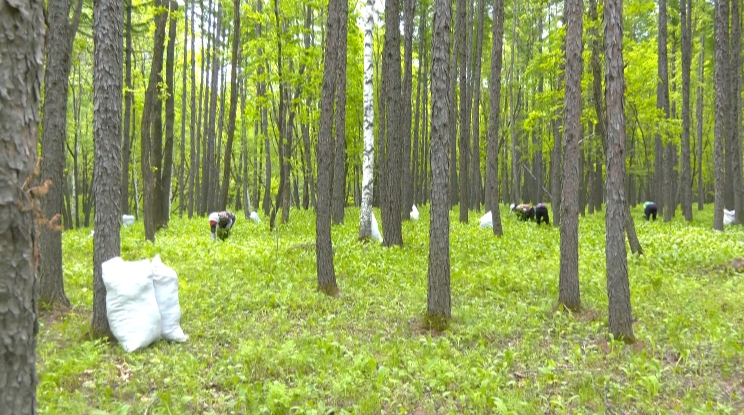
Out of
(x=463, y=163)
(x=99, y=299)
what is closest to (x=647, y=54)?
(x=463, y=163)

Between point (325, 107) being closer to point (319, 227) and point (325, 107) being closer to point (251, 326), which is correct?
point (319, 227)

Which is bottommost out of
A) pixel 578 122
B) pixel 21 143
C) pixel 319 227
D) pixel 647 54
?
pixel 319 227

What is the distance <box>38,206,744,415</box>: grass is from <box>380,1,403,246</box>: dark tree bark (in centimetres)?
150

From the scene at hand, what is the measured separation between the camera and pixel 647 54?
20.8m

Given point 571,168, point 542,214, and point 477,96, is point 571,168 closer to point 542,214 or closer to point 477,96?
point 542,214

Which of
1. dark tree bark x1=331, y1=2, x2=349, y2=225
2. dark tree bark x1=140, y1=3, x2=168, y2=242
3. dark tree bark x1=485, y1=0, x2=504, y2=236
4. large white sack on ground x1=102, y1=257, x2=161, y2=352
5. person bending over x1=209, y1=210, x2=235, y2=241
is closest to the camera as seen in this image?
large white sack on ground x1=102, y1=257, x2=161, y2=352

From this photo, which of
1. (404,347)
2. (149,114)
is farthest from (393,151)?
(404,347)

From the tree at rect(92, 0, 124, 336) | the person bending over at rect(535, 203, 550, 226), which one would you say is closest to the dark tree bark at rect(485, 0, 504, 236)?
the person bending over at rect(535, 203, 550, 226)

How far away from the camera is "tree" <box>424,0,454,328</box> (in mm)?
6285

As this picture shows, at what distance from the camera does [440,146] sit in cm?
636

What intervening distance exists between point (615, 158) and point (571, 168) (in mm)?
1262

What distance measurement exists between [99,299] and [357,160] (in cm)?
2236

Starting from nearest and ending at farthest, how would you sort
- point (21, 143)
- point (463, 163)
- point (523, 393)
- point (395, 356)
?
1. point (21, 143)
2. point (523, 393)
3. point (395, 356)
4. point (463, 163)

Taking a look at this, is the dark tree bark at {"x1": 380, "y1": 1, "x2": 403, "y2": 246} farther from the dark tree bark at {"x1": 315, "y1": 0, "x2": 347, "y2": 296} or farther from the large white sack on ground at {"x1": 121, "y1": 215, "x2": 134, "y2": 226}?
the large white sack on ground at {"x1": 121, "y1": 215, "x2": 134, "y2": 226}
